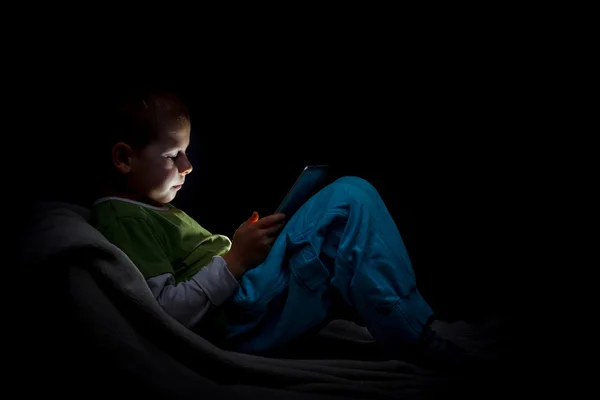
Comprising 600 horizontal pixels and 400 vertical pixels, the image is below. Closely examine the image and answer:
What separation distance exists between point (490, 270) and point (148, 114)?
42.9 inches

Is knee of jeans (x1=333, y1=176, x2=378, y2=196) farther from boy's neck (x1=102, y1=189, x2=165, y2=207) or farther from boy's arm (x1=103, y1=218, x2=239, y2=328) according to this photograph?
boy's neck (x1=102, y1=189, x2=165, y2=207)

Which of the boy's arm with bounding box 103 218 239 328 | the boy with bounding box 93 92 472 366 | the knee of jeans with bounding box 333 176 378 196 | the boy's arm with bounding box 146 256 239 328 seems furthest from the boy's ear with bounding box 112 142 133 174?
the knee of jeans with bounding box 333 176 378 196

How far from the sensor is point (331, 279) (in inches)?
43.2

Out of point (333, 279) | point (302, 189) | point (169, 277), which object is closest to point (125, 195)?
point (169, 277)

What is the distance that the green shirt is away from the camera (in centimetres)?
104

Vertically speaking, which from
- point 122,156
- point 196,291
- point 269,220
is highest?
point 122,156

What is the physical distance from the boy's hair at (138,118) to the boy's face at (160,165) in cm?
2

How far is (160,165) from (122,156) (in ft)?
0.26

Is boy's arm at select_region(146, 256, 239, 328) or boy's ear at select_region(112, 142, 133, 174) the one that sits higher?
boy's ear at select_region(112, 142, 133, 174)

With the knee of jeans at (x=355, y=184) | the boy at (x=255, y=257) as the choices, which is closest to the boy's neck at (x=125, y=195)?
the boy at (x=255, y=257)

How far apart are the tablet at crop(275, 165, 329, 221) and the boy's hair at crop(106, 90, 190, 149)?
0.94 feet

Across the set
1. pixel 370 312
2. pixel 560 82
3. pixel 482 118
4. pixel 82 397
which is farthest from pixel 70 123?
pixel 560 82

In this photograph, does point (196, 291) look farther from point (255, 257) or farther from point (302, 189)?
point (302, 189)

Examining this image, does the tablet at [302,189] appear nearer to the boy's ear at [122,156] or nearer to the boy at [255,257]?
the boy at [255,257]
